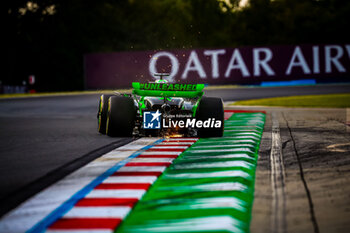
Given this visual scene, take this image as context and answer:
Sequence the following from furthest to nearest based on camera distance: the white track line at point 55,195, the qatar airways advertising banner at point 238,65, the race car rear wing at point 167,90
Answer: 1. the qatar airways advertising banner at point 238,65
2. the race car rear wing at point 167,90
3. the white track line at point 55,195

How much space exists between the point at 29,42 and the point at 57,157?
44.2 meters

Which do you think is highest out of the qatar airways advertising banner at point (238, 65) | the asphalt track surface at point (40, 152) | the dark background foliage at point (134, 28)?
the dark background foliage at point (134, 28)

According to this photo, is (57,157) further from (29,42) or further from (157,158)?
(29,42)

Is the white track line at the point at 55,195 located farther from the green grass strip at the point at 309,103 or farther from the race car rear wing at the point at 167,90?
the green grass strip at the point at 309,103

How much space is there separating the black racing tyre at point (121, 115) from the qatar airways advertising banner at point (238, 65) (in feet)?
87.7

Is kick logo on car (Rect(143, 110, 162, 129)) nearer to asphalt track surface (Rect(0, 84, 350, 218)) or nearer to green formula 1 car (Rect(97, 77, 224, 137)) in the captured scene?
green formula 1 car (Rect(97, 77, 224, 137))

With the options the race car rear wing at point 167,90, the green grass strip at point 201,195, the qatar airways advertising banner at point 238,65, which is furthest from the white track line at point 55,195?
the qatar airways advertising banner at point 238,65

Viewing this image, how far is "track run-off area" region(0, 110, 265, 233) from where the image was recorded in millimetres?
4680

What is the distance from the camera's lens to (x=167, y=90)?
9.95 metres

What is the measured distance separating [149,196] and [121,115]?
457 centimetres

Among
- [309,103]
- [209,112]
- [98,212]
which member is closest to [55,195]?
[98,212]

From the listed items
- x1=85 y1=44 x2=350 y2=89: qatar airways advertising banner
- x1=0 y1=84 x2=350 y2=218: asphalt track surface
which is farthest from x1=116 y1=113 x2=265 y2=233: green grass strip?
x1=85 y1=44 x2=350 y2=89: qatar airways advertising banner

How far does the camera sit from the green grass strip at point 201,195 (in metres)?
4.65

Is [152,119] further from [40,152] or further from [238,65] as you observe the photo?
[238,65]
